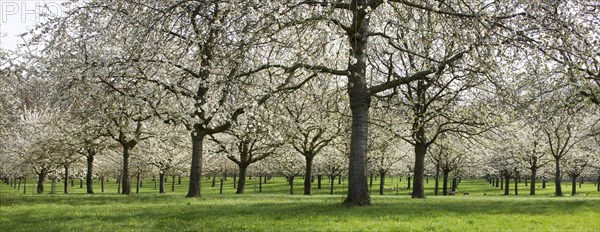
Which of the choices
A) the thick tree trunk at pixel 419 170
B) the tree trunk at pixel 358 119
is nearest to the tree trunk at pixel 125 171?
the thick tree trunk at pixel 419 170

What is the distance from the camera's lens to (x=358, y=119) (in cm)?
1573

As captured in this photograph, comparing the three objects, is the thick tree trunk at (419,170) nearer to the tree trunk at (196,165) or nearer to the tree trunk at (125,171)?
the tree trunk at (196,165)

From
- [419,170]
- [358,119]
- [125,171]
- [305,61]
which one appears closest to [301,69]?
[305,61]

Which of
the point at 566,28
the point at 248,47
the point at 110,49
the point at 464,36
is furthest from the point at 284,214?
the point at 110,49

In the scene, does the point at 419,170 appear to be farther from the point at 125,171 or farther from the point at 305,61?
the point at 125,171

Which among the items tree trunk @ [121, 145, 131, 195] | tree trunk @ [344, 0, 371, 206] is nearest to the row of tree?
tree trunk @ [344, 0, 371, 206]

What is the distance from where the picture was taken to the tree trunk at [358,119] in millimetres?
15486

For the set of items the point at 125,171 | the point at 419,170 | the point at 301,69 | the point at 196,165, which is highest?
the point at 301,69

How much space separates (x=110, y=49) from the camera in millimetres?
20750

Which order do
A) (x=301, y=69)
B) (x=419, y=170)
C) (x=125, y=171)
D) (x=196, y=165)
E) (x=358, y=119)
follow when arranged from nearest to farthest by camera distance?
(x=358, y=119)
(x=301, y=69)
(x=196, y=165)
(x=419, y=170)
(x=125, y=171)

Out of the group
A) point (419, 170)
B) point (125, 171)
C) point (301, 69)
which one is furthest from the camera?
point (125, 171)

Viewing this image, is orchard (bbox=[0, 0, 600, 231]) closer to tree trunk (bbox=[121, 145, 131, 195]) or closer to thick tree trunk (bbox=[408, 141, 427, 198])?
thick tree trunk (bbox=[408, 141, 427, 198])

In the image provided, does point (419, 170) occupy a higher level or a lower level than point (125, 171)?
higher

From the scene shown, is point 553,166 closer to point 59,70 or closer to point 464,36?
point 464,36
